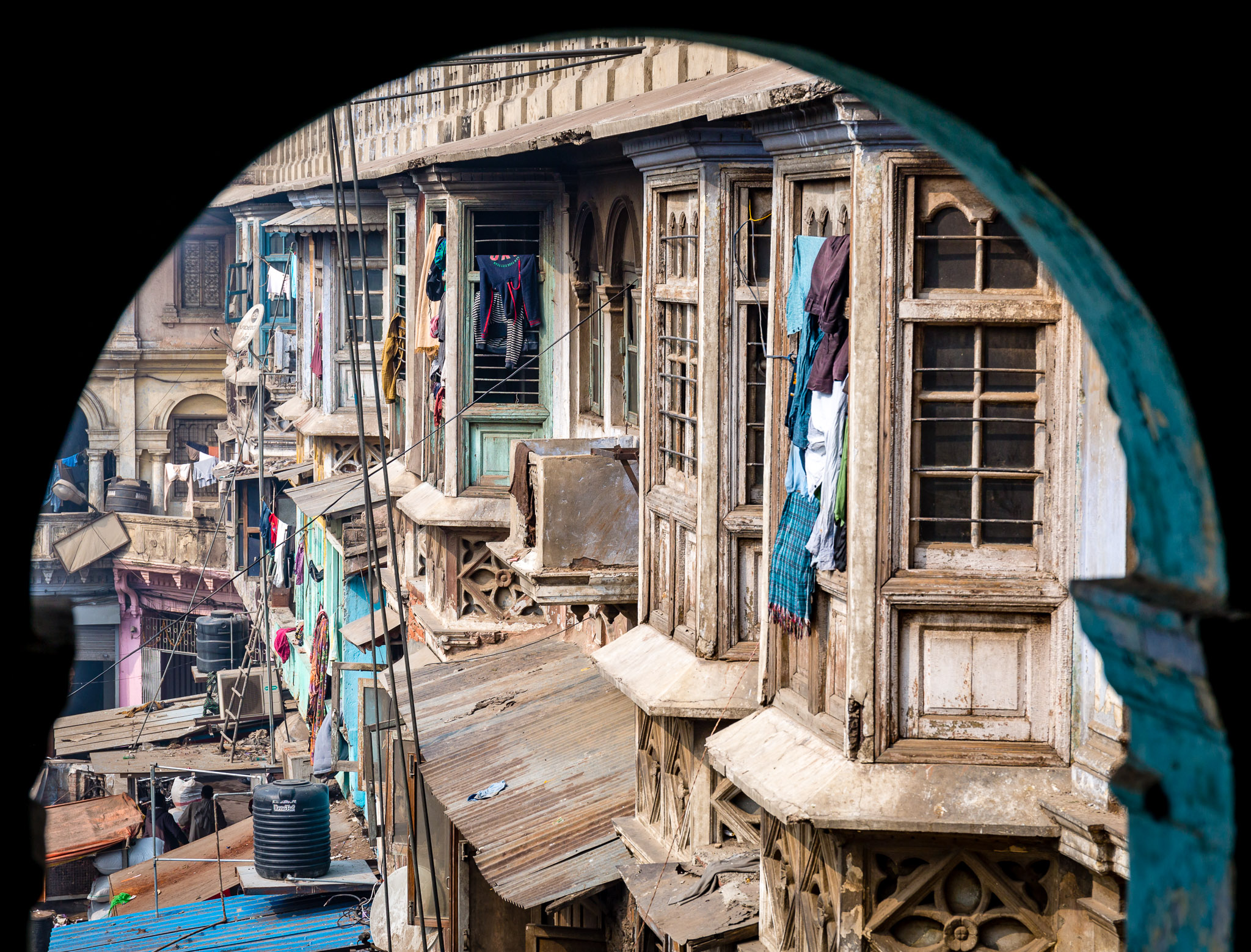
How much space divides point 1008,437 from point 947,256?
0.86m

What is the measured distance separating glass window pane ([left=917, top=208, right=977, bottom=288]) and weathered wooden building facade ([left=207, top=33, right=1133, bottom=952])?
0.6 inches

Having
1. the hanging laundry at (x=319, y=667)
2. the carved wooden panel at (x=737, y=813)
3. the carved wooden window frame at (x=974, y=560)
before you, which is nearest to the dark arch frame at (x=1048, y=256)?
the carved wooden window frame at (x=974, y=560)

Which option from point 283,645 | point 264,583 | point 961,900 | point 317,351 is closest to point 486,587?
point 317,351

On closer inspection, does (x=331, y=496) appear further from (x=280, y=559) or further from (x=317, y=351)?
(x=280, y=559)

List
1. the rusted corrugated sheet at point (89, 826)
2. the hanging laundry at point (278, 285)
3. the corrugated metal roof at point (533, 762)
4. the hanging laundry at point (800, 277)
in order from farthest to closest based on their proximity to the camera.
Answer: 1. the hanging laundry at point (278, 285)
2. the rusted corrugated sheet at point (89, 826)
3. the corrugated metal roof at point (533, 762)
4. the hanging laundry at point (800, 277)

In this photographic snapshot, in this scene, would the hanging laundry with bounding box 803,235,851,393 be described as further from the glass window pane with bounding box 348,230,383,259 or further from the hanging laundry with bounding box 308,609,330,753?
the hanging laundry with bounding box 308,609,330,753

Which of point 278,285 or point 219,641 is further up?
point 278,285

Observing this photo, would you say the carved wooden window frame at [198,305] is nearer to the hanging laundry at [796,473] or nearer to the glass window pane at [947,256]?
the hanging laundry at [796,473]

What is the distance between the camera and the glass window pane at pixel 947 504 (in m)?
7.12

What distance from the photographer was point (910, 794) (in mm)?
7043

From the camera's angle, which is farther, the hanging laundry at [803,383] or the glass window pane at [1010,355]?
the hanging laundry at [803,383]

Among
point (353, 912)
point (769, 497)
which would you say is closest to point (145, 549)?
point (353, 912)

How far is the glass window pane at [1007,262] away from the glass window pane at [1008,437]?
1.80ft

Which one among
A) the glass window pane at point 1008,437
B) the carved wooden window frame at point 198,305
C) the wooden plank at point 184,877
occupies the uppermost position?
the carved wooden window frame at point 198,305
